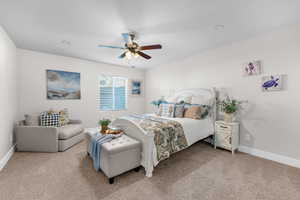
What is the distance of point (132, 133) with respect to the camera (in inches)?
94.3

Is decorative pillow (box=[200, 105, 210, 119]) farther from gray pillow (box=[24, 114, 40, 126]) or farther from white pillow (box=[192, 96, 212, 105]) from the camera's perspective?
gray pillow (box=[24, 114, 40, 126])

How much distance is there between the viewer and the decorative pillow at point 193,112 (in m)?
3.08

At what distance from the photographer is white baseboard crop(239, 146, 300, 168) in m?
2.36

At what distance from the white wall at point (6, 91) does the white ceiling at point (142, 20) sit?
31 cm

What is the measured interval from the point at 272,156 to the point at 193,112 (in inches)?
68.0

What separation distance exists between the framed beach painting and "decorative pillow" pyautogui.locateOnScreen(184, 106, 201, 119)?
3.48 meters

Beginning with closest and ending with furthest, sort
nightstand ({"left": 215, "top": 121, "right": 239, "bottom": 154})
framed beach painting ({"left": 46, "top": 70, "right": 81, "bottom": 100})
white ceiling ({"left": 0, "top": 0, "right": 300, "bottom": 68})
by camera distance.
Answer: white ceiling ({"left": 0, "top": 0, "right": 300, "bottom": 68}), nightstand ({"left": 215, "top": 121, "right": 239, "bottom": 154}), framed beach painting ({"left": 46, "top": 70, "right": 81, "bottom": 100})

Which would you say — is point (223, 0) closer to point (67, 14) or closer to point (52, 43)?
point (67, 14)

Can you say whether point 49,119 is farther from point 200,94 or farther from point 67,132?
point 200,94

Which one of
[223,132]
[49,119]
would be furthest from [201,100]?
[49,119]

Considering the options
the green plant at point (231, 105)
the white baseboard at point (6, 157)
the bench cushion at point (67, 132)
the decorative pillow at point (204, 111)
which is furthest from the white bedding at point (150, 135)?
the white baseboard at point (6, 157)

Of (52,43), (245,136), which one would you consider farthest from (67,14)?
(245,136)

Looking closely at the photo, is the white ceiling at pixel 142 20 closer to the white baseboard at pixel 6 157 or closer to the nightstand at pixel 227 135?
the nightstand at pixel 227 135

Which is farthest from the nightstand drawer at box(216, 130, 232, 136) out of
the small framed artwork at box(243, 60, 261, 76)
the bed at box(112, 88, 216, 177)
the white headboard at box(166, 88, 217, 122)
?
the small framed artwork at box(243, 60, 261, 76)
